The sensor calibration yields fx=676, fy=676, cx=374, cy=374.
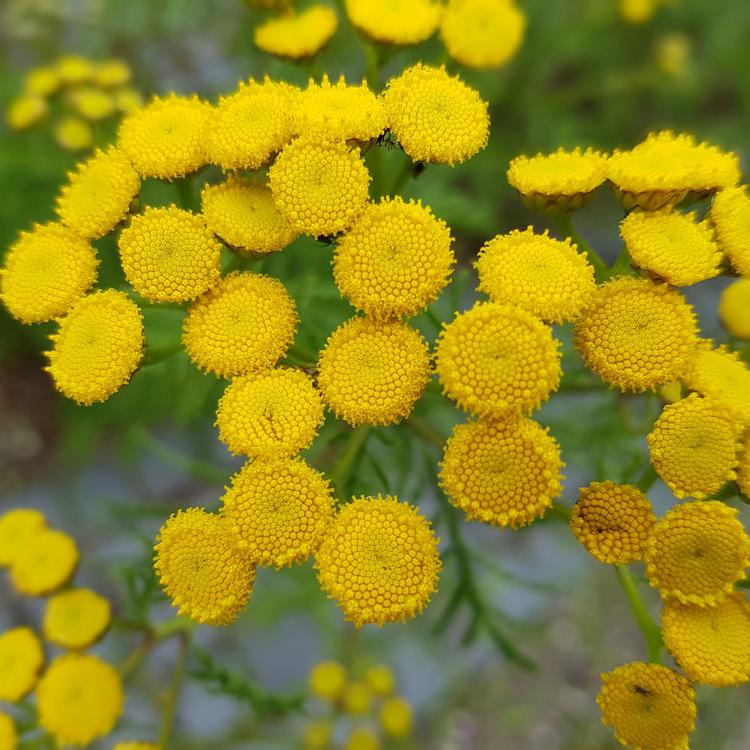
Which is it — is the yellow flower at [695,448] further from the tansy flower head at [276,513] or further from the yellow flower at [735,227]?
the tansy flower head at [276,513]

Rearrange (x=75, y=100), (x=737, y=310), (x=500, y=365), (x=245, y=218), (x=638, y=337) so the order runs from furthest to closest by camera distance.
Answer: (x=75, y=100) → (x=737, y=310) → (x=245, y=218) → (x=638, y=337) → (x=500, y=365)

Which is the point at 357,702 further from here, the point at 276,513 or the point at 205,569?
the point at 276,513

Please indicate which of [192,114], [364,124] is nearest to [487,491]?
[364,124]

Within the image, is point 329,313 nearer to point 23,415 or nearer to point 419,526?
point 419,526

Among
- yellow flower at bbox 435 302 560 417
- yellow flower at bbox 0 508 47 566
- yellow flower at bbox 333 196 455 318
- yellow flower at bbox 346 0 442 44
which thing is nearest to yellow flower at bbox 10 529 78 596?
yellow flower at bbox 0 508 47 566

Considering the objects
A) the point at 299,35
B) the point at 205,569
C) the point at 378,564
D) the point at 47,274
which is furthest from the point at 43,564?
the point at 299,35

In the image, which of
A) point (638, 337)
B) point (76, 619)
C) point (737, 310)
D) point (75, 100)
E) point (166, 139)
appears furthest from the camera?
point (75, 100)
